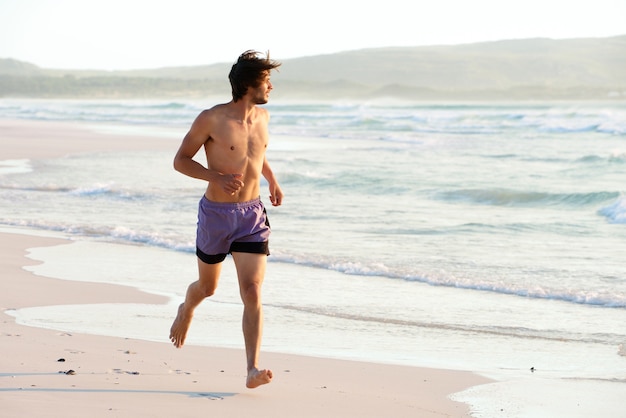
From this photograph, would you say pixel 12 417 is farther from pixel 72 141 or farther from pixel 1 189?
pixel 72 141

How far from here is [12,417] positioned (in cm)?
407

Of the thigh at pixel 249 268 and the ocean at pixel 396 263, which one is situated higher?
the thigh at pixel 249 268

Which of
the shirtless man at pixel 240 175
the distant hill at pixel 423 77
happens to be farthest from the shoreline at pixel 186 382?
the distant hill at pixel 423 77

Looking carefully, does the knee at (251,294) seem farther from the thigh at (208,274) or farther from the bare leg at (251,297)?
the thigh at (208,274)

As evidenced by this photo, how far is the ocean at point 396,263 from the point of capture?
6082 millimetres

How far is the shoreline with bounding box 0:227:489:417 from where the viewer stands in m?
4.43

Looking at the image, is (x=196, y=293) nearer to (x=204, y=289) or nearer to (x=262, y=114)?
(x=204, y=289)

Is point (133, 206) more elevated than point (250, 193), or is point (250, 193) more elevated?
point (250, 193)

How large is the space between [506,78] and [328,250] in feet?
468

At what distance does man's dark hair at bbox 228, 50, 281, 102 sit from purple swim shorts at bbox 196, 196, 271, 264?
1.81ft

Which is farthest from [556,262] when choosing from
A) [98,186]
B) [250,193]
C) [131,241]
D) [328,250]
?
[98,186]

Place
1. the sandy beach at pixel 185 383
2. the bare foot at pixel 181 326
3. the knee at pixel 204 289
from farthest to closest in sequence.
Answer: the bare foot at pixel 181 326, the knee at pixel 204 289, the sandy beach at pixel 185 383

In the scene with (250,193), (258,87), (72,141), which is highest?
(258,87)

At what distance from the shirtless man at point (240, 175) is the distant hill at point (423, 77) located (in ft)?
301
